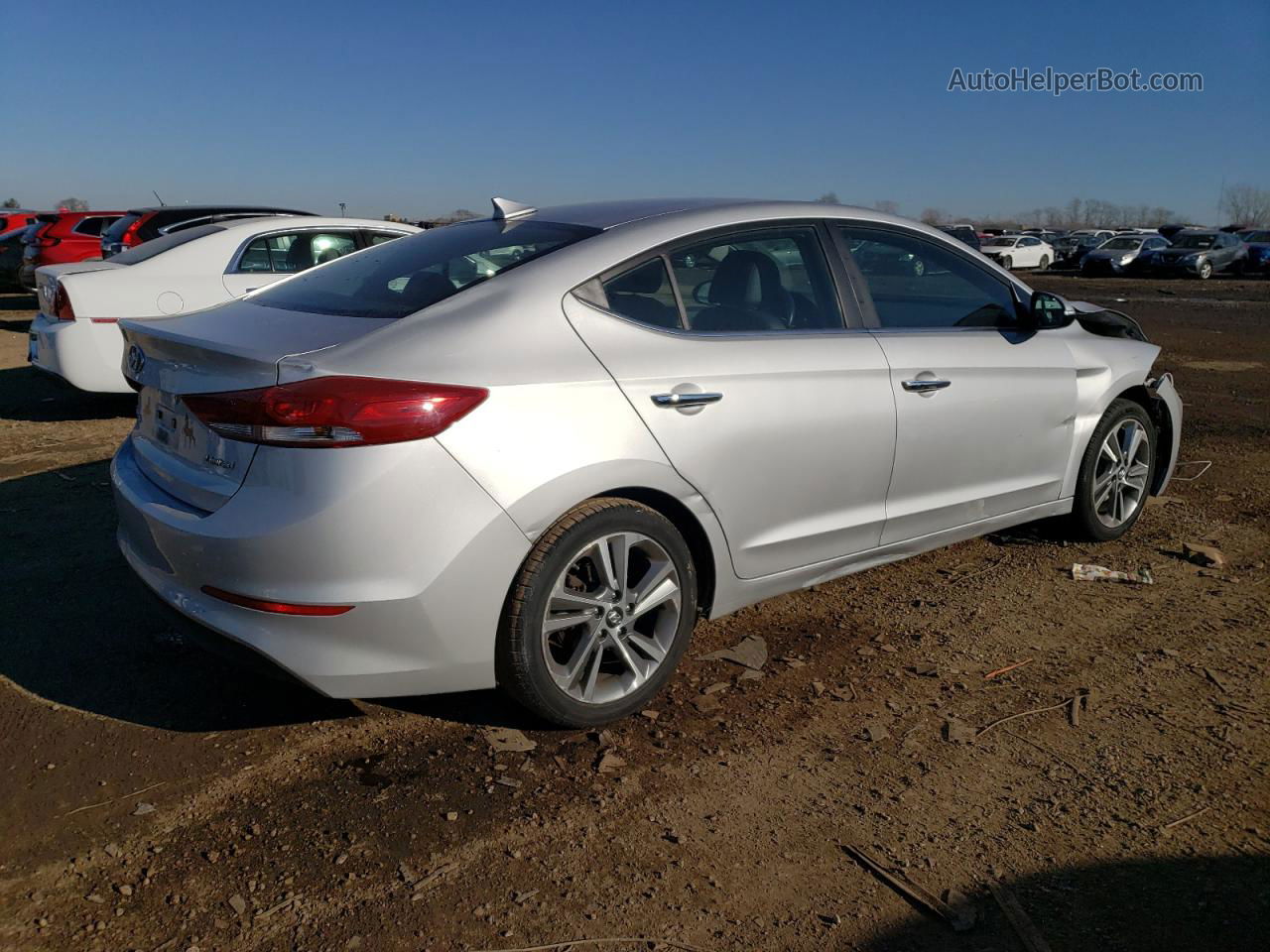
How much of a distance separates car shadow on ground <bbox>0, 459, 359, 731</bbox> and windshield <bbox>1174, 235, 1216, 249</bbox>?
3734 centimetres

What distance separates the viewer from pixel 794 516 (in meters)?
3.79

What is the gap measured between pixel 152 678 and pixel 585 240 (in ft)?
7.05

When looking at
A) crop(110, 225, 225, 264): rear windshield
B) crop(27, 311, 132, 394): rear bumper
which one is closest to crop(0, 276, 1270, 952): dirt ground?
crop(27, 311, 132, 394): rear bumper

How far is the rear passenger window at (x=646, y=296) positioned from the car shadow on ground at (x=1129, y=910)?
1930 millimetres

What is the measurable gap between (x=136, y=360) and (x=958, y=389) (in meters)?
2.98

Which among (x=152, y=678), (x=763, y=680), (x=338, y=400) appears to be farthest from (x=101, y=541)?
(x=763, y=680)

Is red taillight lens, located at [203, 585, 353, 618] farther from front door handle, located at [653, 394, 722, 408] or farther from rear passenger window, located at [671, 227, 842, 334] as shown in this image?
rear passenger window, located at [671, 227, 842, 334]

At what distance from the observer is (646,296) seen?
3.54 metres

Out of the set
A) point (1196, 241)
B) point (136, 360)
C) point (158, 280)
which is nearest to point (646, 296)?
point (136, 360)

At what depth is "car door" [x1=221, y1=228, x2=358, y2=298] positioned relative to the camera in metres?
8.66

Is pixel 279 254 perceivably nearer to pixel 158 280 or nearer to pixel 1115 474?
pixel 158 280

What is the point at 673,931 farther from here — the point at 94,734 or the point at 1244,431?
the point at 1244,431

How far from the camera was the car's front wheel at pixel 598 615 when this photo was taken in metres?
3.16

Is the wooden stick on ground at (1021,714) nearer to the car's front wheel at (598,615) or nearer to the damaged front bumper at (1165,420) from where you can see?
the car's front wheel at (598,615)
